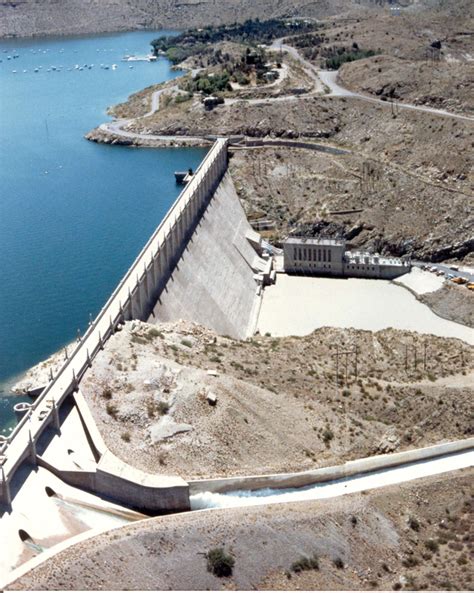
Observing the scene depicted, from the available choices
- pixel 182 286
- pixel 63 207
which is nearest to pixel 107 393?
pixel 182 286

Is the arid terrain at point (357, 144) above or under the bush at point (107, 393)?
under

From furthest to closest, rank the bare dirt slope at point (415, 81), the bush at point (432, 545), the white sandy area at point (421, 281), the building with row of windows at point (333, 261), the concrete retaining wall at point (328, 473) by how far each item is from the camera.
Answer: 1. the bare dirt slope at point (415, 81)
2. the building with row of windows at point (333, 261)
3. the white sandy area at point (421, 281)
4. the concrete retaining wall at point (328, 473)
5. the bush at point (432, 545)

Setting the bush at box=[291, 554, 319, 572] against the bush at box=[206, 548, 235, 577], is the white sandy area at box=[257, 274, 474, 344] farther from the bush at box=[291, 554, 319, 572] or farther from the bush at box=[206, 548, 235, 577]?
the bush at box=[206, 548, 235, 577]

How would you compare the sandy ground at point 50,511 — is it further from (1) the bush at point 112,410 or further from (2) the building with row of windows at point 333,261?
(2) the building with row of windows at point 333,261

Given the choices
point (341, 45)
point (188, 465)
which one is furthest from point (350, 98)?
point (188, 465)

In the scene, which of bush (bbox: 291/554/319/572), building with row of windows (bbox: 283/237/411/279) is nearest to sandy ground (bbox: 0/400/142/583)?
bush (bbox: 291/554/319/572)

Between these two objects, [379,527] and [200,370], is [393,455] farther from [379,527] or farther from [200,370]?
[200,370]

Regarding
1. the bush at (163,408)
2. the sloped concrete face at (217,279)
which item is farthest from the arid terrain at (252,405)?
the sloped concrete face at (217,279)
